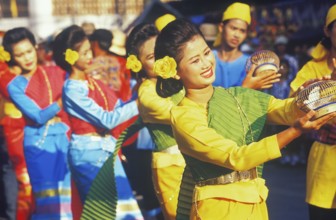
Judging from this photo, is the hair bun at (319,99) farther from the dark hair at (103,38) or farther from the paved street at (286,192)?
the dark hair at (103,38)

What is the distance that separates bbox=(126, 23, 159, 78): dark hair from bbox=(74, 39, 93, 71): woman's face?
64 cm

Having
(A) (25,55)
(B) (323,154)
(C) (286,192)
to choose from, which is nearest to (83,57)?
(A) (25,55)

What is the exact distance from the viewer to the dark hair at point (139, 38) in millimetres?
6336

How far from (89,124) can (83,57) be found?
534 millimetres

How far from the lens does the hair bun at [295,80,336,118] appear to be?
379cm

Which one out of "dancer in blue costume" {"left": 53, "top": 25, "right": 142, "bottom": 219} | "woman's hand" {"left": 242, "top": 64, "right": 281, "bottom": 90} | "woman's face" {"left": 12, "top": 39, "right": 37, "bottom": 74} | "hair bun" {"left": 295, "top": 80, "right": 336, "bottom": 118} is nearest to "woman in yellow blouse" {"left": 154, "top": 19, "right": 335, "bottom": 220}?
"hair bun" {"left": 295, "top": 80, "right": 336, "bottom": 118}

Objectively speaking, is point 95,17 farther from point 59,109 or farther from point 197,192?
point 197,192

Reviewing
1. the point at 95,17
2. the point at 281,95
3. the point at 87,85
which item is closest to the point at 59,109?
the point at 87,85

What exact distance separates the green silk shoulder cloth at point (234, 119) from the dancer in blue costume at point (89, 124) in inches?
92.4

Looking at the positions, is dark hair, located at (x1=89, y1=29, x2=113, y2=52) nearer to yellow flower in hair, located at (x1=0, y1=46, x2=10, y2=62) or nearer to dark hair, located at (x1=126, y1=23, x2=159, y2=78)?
yellow flower in hair, located at (x1=0, y1=46, x2=10, y2=62)

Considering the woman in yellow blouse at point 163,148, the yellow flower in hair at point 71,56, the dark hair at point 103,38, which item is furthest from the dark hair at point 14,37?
the woman in yellow blouse at point 163,148

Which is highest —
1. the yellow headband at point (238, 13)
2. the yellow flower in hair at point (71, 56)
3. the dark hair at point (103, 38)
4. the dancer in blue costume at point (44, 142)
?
the yellow headband at point (238, 13)

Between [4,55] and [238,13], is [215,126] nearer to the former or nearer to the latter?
[238,13]

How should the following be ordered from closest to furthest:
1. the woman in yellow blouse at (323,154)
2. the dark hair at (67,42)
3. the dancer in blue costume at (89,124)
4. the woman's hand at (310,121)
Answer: the woman's hand at (310,121)
the woman in yellow blouse at (323,154)
the dancer in blue costume at (89,124)
the dark hair at (67,42)
